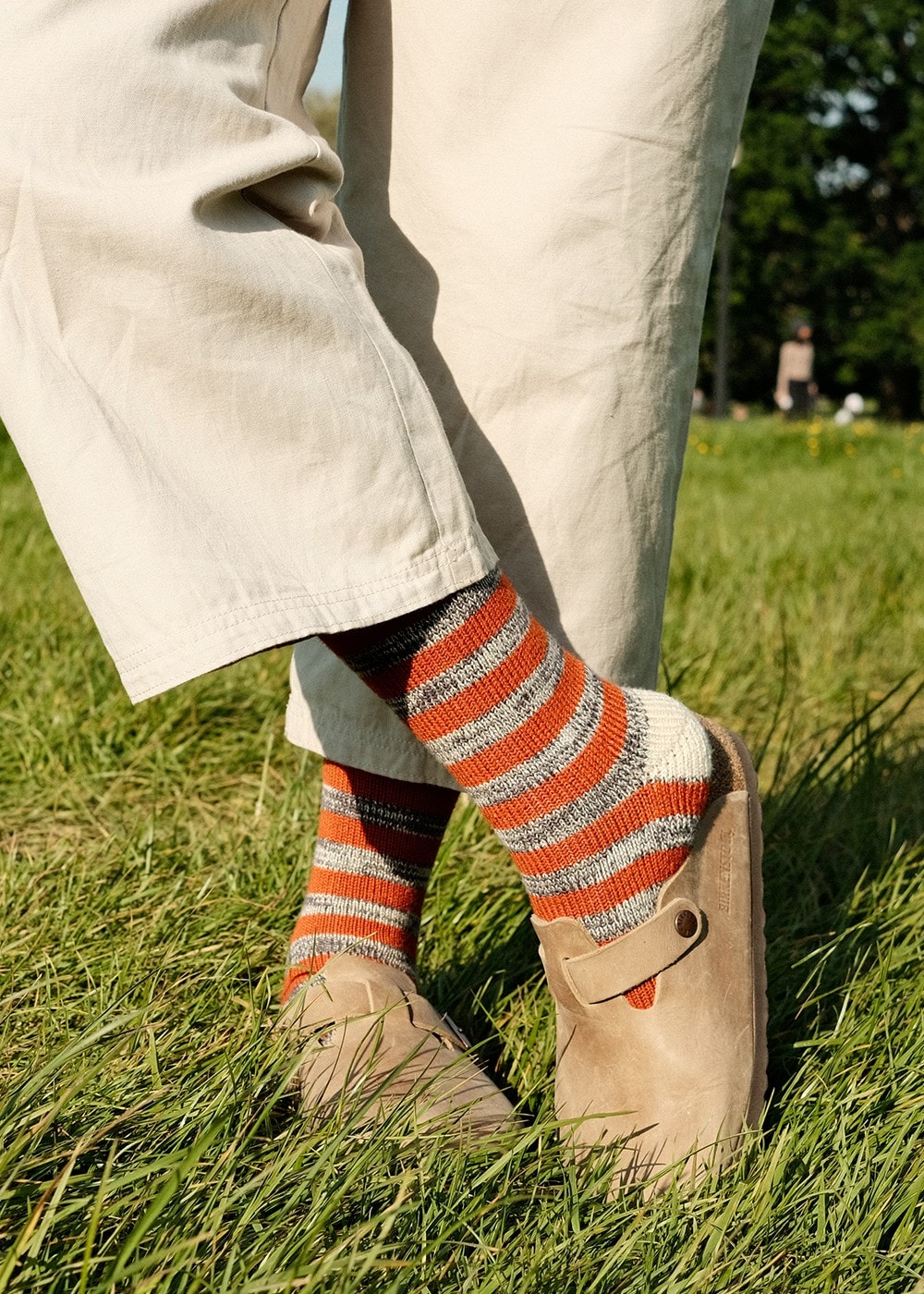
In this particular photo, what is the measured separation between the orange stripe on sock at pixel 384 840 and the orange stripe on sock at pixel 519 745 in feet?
0.82

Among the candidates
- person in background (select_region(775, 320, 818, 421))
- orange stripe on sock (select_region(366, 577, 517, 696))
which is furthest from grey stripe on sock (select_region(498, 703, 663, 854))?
person in background (select_region(775, 320, 818, 421))

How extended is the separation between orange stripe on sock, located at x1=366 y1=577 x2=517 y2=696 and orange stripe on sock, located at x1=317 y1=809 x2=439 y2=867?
11.6 inches

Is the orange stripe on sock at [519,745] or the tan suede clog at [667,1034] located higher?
the orange stripe on sock at [519,745]

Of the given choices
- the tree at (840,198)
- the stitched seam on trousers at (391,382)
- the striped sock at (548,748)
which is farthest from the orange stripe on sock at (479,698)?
the tree at (840,198)

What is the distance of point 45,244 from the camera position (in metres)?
0.84

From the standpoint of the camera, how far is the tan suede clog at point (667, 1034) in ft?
3.30

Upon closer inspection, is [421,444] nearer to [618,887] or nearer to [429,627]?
[429,627]

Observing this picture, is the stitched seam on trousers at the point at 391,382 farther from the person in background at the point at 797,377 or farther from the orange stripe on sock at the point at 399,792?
the person in background at the point at 797,377

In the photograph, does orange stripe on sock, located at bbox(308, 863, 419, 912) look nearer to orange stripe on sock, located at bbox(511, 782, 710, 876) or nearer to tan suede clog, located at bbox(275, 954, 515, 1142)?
tan suede clog, located at bbox(275, 954, 515, 1142)

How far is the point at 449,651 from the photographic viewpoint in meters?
0.95

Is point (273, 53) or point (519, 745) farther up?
point (273, 53)

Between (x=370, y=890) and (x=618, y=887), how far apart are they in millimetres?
305

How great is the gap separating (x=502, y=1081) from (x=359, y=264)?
2.42 feet

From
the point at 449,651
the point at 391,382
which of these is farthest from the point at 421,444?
the point at 449,651
